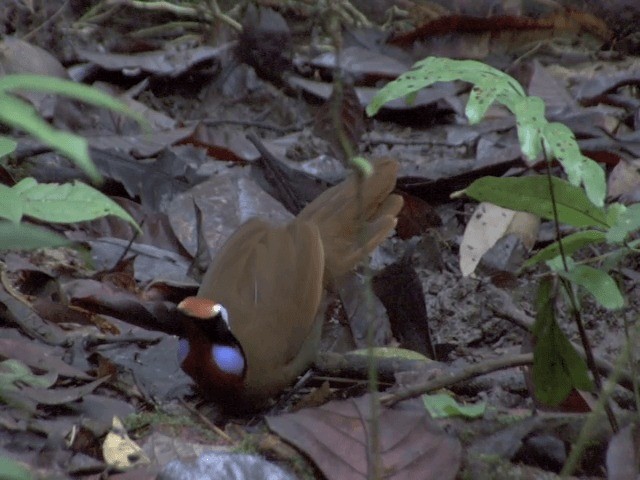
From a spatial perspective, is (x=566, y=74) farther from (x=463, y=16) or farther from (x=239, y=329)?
(x=239, y=329)

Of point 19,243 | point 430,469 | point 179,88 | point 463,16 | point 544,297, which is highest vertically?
point 19,243

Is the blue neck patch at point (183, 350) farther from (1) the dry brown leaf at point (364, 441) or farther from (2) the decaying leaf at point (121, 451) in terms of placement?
(1) the dry brown leaf at point (364, 441)

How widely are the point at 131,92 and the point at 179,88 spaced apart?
31 cm

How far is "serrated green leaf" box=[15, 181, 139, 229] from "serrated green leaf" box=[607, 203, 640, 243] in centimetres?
95

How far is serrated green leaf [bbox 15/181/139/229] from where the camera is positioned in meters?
2.19

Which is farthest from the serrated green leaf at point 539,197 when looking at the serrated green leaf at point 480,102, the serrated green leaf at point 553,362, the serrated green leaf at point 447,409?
the serrated green leaf at point 447,409

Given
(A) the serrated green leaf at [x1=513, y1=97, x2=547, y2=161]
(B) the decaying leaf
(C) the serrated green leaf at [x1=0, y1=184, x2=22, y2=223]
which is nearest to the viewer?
(C) the serrated green leaf at [x1=0, y1=184, x2=22, y2=223]

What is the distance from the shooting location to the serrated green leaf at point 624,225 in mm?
2141

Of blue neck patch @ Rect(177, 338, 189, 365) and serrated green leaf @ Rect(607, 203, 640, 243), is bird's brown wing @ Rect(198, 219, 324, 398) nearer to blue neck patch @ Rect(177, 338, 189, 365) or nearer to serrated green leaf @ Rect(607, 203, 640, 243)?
blue neck patch @ Rect(177, 338, 189, 365)

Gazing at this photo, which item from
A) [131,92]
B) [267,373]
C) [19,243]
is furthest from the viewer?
[131,92]

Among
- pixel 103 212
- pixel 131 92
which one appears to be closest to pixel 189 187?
pixel 131 92

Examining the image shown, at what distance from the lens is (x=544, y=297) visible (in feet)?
7.66

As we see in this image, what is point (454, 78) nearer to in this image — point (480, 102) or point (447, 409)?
point (480, 102)

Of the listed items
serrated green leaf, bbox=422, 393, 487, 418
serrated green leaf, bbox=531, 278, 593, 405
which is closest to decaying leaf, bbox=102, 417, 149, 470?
serrated green leaf, bbox=422, 393, 487, 418
